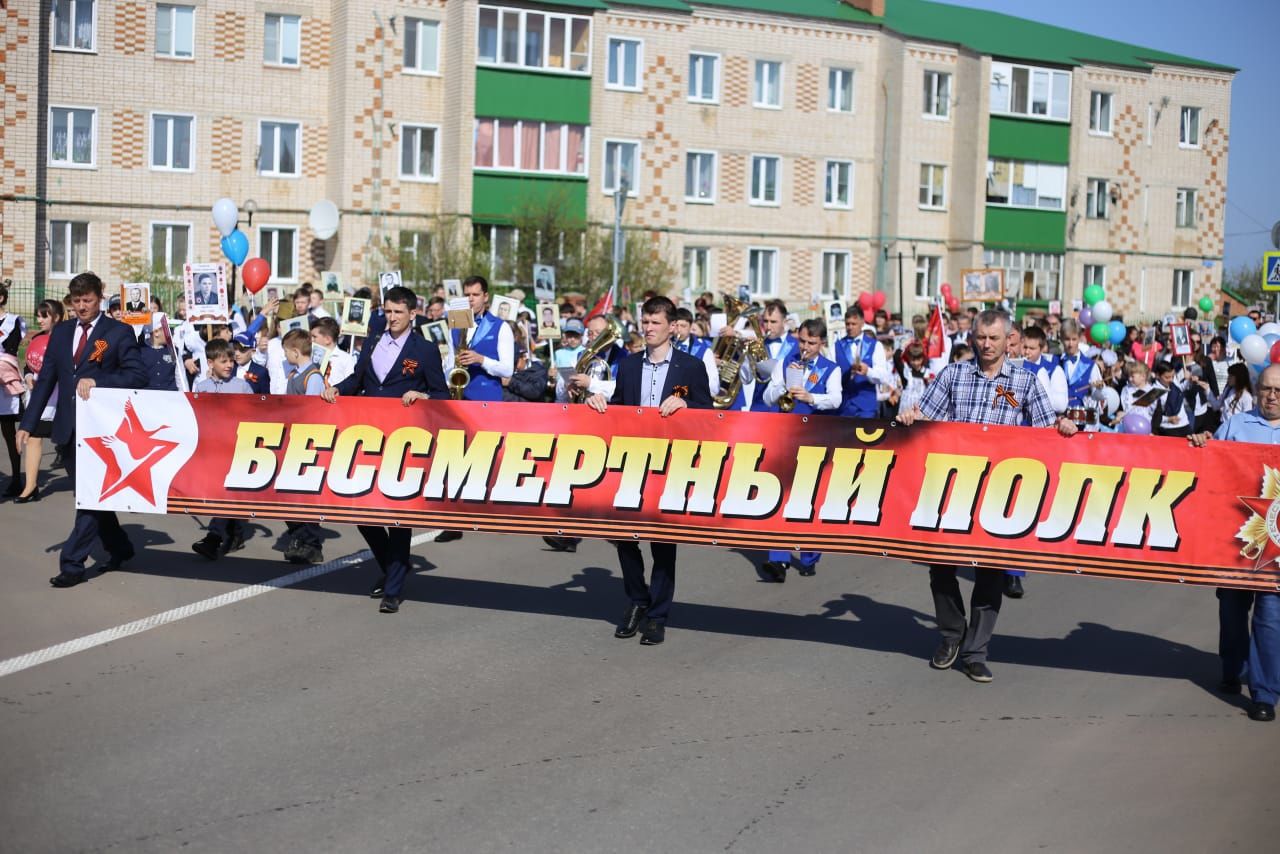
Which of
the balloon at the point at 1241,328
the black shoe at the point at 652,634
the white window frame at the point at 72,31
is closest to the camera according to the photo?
the black shoe at the point at 652,634

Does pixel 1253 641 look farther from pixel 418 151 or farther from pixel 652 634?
pixel 418 151

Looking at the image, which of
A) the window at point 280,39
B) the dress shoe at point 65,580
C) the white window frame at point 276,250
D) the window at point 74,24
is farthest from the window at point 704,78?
the dress shoe at point 65,580

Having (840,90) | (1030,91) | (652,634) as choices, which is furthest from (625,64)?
(652,634)

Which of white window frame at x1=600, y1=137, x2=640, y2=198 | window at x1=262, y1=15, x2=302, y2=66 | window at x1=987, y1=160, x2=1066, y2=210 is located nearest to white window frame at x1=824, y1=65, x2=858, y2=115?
window at x1=987, y1=160, x2=1066, y2=210

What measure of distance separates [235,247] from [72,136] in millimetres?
18155

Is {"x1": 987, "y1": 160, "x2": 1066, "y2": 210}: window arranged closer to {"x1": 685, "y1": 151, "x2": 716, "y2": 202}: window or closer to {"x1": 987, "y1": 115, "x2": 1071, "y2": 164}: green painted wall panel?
{"x1": 987, "y1": 115, "x2": 1071, "y2": 164}: green painted wall panel

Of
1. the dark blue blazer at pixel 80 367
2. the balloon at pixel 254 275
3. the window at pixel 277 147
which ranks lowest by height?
the dark blue blazer at pixel 80 367

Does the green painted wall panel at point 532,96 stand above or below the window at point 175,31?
below

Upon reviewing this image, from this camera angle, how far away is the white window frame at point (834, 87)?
50.2 meters

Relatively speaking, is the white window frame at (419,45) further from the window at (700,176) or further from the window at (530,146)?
the window at (700,176)

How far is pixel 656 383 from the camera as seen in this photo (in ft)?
31.6

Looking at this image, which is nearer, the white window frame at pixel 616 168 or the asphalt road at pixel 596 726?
the asphalt road at pixel 596 726

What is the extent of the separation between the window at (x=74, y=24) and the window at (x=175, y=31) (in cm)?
175

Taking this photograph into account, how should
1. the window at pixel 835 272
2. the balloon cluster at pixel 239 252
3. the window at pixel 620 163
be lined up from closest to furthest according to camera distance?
the balloon cluster at pixel 239 252
the window at pixel 620 163
the window at pixel 835 272
